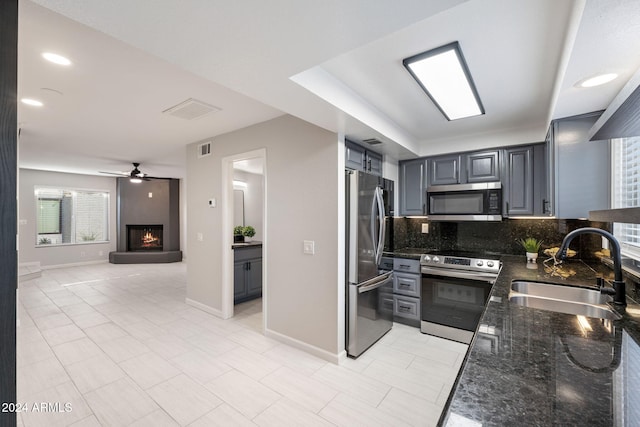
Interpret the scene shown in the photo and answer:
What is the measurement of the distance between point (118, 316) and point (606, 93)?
566cm

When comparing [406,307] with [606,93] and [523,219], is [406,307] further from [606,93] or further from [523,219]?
[606,93]

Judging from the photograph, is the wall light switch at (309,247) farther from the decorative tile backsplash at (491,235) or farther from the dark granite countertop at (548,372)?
the decorative tile backsplash at (491,235)

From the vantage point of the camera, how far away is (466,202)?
335 centimetres

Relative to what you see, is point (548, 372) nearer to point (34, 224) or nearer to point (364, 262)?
point (364, 262)

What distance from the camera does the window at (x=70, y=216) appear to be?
23.4 ft

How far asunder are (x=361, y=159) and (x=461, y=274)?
1694 mm

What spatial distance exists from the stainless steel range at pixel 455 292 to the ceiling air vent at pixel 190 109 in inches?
116

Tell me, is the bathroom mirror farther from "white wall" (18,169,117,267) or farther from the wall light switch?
"white wall" (18,169,117,267)

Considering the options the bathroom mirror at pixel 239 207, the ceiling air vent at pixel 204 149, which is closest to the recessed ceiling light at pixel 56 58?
the ceiling air vent at pixel 204 149

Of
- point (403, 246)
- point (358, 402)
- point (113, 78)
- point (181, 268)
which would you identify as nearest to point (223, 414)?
point (358, 402)

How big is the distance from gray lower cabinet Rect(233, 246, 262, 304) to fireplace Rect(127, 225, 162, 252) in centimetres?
532

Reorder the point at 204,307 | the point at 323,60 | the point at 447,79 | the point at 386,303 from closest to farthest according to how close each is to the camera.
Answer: the point at 323,60 < the point at 447,79 < the point at 386,303 < the point at 204,307

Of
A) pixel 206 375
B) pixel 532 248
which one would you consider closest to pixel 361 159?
pixel 532 248

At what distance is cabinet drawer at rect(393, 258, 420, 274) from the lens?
336 centimetres
